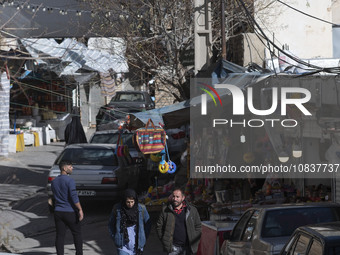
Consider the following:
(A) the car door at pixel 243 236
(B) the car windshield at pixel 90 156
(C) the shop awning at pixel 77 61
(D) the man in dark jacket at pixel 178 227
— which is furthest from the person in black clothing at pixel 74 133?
(D) the man in dark jacket at pixel 178 227

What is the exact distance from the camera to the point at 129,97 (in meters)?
26.0

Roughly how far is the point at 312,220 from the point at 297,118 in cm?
393

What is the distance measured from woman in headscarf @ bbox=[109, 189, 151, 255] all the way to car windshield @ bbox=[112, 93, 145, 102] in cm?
1774

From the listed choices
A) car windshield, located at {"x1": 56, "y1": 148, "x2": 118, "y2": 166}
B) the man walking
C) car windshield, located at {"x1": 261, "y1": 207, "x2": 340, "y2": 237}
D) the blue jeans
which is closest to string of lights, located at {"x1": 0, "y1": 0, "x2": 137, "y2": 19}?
car windshield, located at {"x1": 56, "y1": 148, "x2": 118, "y2": 166}

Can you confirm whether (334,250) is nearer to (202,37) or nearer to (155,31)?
(202,37)

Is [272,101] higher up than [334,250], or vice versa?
[272,101]

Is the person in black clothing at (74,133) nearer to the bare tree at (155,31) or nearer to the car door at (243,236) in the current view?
the bare tree at (155,31)

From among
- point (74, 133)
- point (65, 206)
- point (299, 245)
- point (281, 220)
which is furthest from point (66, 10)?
point (299, 245)

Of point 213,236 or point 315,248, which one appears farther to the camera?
point 213,236

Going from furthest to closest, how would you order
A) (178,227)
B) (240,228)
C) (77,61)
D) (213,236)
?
(77,61), (213,236), (240,228), (178,227)

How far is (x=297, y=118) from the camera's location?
11.2m

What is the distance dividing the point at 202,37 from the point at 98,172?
3.90m

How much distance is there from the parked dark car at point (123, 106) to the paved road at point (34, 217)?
2.73m

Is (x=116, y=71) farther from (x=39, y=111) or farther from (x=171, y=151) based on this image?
(x=171, y=151)
